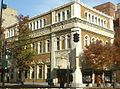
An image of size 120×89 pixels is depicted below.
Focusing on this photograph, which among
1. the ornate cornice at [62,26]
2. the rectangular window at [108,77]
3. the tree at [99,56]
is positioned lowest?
the rectangular window at [108,77]

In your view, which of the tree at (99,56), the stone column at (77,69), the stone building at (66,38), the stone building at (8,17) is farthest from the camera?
the stone building at (8,17)

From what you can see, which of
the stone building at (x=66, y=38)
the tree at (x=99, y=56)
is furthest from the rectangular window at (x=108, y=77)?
the tree at (x=99, y=56)

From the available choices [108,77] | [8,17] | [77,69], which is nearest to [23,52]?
[77,69]

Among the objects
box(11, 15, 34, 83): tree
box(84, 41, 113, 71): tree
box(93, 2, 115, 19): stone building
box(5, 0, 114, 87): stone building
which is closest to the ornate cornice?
box(5, 0, 114, 87): stone building

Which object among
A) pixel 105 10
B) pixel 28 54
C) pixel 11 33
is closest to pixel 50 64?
pixel 28 54

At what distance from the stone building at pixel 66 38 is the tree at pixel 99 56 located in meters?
2.52

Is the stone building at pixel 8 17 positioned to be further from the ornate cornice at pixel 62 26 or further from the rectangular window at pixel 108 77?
the rectangular window at pixel 108 77

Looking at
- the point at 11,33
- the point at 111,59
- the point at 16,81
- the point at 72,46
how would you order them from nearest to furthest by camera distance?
the point at 111,59 → the point at 72,46 → the point at 16,81 → the point at 11,33

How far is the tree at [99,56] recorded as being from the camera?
33.0 m

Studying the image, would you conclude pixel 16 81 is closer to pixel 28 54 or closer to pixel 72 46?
pixel 28 54

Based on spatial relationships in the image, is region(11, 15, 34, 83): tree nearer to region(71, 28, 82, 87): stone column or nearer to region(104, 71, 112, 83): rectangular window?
region(71, 28, 82, 87): stone column

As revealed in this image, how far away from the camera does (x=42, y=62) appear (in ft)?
137

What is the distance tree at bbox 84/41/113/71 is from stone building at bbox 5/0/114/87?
2.52m

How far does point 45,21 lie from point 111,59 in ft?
53.8
